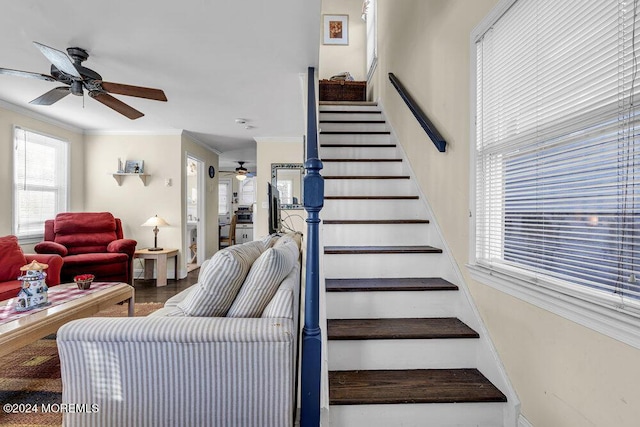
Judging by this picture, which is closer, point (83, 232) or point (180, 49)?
point (180, 49)

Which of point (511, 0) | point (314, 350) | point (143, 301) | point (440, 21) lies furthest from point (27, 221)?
point (511, 0)

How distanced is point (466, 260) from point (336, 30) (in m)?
5.27

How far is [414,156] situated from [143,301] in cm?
358

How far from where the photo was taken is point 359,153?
3443 mm

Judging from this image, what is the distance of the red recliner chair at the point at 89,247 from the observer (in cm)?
404

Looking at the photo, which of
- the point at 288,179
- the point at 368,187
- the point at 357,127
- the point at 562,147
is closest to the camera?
the point at 562,147

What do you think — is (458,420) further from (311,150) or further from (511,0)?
(511,0)

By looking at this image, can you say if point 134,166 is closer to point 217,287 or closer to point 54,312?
point 54,312

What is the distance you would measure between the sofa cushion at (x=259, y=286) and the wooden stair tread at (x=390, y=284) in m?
0.50

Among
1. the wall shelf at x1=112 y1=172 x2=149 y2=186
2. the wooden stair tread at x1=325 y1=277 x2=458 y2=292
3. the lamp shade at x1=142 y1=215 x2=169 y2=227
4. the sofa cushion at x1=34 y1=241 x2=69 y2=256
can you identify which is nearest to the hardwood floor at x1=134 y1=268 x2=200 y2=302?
the lamp shade at x1=142 y1=215 x2=169 y2=227

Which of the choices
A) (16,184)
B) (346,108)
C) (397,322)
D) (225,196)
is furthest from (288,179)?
(225,196)

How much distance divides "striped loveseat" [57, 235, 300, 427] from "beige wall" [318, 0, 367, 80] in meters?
5.41

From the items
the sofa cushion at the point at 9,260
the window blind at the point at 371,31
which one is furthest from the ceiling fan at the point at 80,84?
the window blind at the point at 371,31

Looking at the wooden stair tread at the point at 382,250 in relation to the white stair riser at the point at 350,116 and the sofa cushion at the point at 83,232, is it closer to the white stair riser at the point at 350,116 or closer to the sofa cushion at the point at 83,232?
the white stair riser at the point at 350,116
